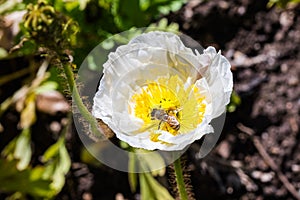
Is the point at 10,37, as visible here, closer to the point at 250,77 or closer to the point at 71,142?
the point at 71,142

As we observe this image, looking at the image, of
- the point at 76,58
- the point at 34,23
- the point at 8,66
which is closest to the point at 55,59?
the point at 34,23

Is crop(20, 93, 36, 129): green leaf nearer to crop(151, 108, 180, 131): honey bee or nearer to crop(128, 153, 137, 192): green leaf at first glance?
crop(128, 153, 137, 192): green leaf

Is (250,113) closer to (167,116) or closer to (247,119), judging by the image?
(247,119)

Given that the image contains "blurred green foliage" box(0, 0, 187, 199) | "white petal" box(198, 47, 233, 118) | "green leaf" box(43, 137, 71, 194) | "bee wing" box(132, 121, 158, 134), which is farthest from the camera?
"green leaf" box(43, 137, 71, 194)

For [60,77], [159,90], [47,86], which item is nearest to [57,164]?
[47,86]

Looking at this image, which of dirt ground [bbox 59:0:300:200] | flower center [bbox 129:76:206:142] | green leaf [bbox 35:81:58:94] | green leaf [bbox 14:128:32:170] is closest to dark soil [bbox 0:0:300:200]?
dirt ground [bbox 59:0:300:200]

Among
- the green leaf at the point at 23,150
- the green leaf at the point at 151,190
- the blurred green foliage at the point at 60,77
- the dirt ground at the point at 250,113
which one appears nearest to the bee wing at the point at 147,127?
the blurred green foliage at the point at 60,77

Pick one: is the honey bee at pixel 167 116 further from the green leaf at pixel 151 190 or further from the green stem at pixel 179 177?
the green leaf at pixel 151 190
